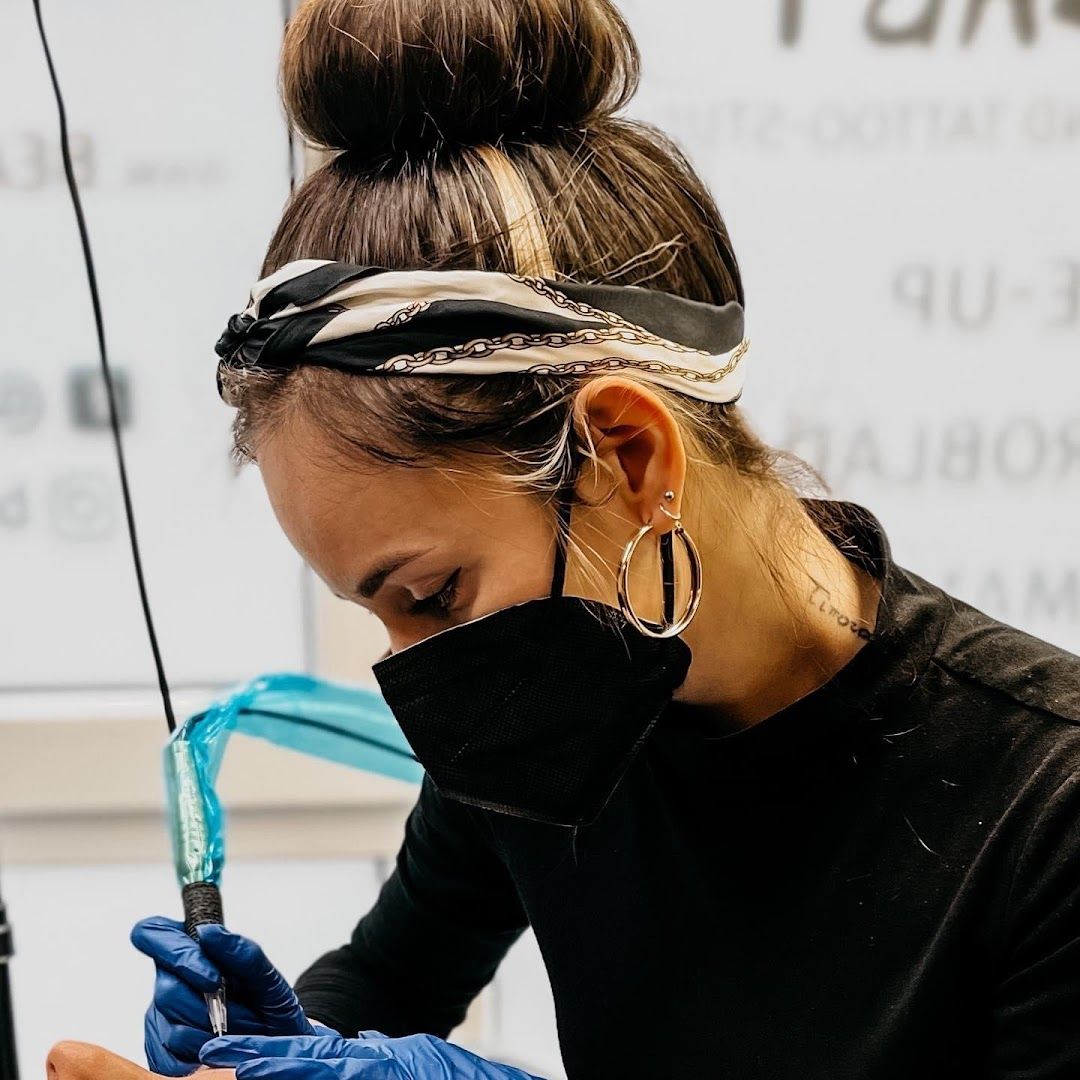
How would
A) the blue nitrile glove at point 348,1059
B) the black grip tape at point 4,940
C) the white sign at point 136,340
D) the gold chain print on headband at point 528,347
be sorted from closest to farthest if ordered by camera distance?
the gold chain print on headband at point 528,347
the blue nitrile glove at point 348,1059
the black grip tape at point 4,940
the white sign at point 136,340

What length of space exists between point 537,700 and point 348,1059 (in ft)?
0.97

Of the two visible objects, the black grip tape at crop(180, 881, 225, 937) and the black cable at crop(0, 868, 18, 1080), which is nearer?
the black grip tape at crop(180, 881, 225, 937)

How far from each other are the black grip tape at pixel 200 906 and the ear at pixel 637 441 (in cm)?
43

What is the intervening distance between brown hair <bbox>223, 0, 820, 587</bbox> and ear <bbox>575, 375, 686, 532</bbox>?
2 centimetres

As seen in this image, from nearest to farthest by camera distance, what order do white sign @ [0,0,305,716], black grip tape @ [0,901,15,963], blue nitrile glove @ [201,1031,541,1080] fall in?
blue nitrile glove @ [201,1031,541,1080], black grip tape @ [0,901,15,963], white sign @ [0,0,305,716]

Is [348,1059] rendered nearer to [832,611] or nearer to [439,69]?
[832,611]

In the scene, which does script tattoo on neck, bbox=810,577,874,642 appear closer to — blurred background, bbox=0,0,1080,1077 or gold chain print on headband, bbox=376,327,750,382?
gold chain print on headband, bbox=376,327,750,382

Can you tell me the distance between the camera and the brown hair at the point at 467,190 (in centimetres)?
77

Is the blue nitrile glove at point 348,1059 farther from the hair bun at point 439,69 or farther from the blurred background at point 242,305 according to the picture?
the blurred background at point 242,305

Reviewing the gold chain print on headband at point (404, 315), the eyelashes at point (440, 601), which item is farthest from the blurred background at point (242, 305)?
the gold chain print on headband at point (404, 315)

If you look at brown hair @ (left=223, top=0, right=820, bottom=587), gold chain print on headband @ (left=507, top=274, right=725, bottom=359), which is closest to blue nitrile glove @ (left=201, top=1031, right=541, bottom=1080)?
brown hair @ (left=223, top=0, right=820, bottom=587)

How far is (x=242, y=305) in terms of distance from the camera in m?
1.63

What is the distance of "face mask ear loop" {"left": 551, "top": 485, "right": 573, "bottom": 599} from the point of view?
0.79 meters

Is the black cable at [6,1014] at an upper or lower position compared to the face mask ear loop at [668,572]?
lower
